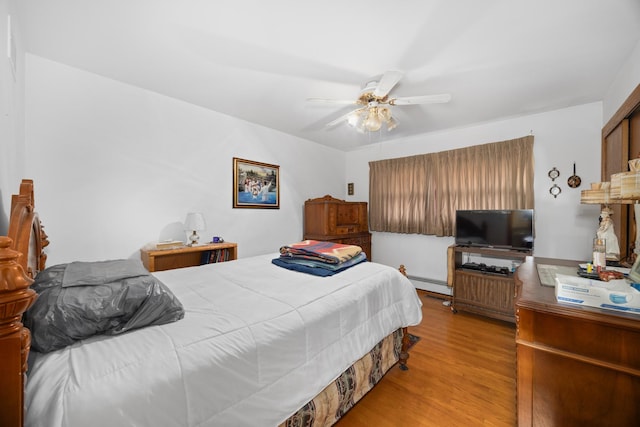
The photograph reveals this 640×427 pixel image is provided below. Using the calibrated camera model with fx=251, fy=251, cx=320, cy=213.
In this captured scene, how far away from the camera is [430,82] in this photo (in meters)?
2.45

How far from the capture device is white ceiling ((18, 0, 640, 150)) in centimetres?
160

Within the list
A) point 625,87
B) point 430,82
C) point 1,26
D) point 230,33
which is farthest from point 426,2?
point 1,26

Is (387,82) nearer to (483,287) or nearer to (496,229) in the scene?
(496,229)

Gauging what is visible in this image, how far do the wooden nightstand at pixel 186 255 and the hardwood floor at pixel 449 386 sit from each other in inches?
82.6

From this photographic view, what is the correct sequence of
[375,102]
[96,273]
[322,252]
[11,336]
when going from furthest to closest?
[375,102] < [322,252] < [96,273] < [11,336]

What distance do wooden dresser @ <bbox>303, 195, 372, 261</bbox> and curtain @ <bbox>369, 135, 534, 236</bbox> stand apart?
0.36 metres

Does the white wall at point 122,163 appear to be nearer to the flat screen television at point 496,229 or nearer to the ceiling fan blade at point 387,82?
the ceiling fan blade at point 387,82

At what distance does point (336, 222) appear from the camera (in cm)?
421

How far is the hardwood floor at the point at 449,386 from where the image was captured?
5.48 ft

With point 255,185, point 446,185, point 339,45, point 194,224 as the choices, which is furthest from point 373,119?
point 194,224

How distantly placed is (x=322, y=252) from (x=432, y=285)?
290 centimetres

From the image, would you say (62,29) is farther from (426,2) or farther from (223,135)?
(426,2)

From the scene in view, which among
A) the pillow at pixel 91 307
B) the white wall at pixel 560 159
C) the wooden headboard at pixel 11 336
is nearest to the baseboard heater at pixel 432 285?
the white wall at pixel 560 159

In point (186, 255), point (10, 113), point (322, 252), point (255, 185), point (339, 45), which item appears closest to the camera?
point (10, 113)
